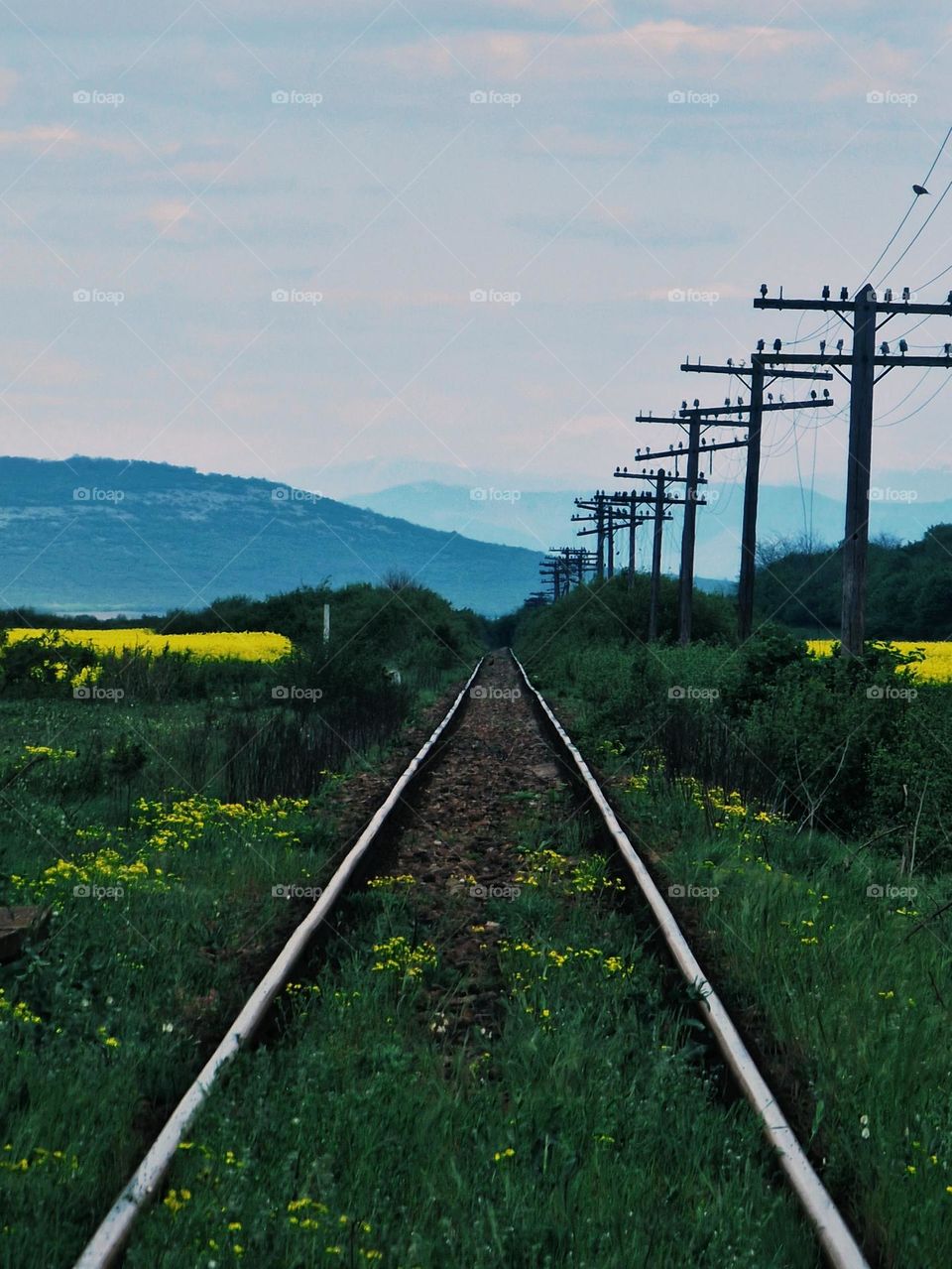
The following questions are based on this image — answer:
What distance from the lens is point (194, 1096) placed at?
4.10m

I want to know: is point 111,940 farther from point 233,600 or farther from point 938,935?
point 233,600

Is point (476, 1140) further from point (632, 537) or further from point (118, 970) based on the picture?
point (632, 537)

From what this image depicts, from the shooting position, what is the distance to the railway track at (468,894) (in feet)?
11.6

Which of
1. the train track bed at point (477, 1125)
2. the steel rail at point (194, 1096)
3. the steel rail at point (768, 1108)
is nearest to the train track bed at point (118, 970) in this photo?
the steel rail at point (194, 1096)

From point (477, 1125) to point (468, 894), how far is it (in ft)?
11.5

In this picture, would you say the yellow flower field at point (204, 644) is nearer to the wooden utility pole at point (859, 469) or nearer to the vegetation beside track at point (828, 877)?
the vegetation beside track at point (828, 877)

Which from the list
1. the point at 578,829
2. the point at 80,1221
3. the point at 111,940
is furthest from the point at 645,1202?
the point at 578,829

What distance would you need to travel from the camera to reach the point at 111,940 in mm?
6188

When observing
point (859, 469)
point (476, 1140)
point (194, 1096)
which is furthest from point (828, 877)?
point (859, 469)

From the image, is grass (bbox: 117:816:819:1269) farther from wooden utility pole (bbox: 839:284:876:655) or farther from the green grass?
wooden utility pole (bbox: 839:284:876:655)

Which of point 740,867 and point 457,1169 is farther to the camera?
point 740,867

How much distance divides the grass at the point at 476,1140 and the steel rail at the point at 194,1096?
2.3 inches

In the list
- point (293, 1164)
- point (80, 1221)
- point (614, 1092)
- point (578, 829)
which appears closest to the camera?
point (80, 1221)

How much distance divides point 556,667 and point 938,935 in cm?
3224
